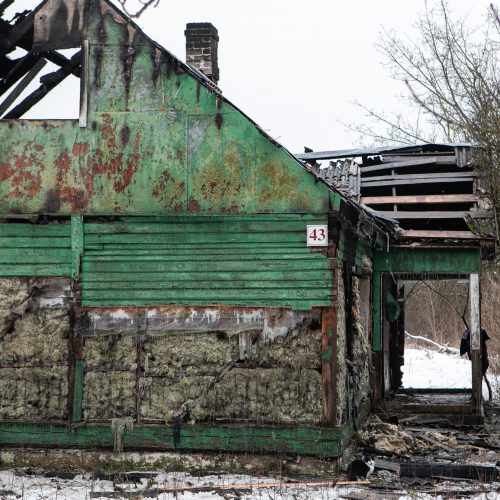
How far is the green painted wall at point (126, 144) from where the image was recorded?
10312 mm

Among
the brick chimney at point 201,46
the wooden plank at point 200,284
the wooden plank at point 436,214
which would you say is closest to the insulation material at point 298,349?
the wooden plank at point 200,284

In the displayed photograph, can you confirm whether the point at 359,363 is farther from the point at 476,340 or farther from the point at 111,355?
the point at 111,355

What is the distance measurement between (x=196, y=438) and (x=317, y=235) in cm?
282

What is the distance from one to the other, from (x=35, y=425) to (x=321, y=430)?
344 cm

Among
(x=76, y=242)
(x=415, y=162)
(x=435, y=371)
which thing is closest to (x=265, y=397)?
(x=76, y=242)

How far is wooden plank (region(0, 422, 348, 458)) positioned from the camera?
9977mm

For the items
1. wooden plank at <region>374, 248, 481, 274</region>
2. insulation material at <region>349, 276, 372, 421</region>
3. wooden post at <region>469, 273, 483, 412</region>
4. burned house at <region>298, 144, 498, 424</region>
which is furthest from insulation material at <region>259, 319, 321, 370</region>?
wooden post at <region>469, 273, 483, 412</region>

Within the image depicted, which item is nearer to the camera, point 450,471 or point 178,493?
point 178,493

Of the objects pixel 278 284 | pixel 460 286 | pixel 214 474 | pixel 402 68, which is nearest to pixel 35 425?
A: pixel 214 474

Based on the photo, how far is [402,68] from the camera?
28656 mm

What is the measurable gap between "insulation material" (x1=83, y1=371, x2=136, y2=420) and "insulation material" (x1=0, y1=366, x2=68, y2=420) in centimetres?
29

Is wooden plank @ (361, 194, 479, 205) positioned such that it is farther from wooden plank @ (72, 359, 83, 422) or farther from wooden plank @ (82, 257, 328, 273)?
wooden plank @ (72, 359, 83, 422)

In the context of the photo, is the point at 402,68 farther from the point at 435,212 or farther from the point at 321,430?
the point at 321,430

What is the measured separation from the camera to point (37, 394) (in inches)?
405
